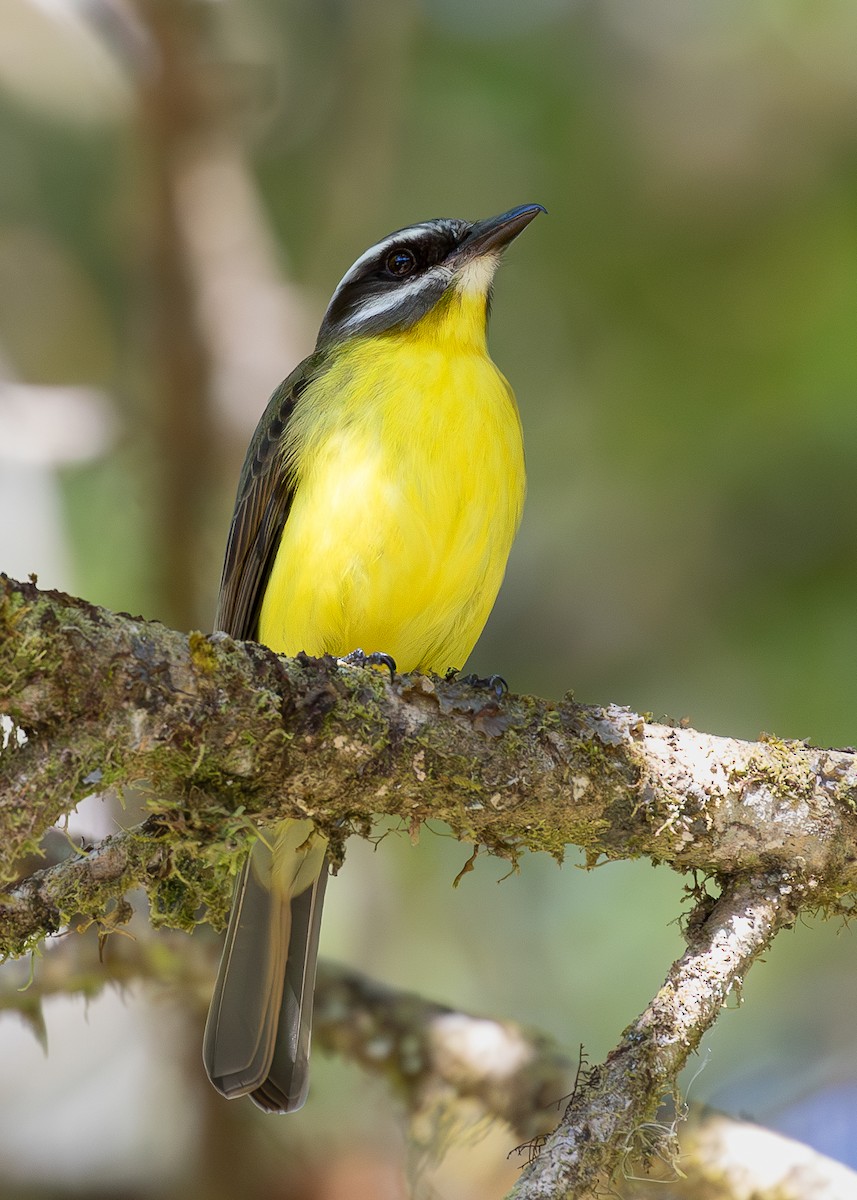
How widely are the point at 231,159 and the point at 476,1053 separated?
431cm

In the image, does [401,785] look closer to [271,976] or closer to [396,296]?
[271,976]

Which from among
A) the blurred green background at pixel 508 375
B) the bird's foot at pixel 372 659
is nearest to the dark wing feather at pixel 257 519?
the bird's foot at pixel 372 659

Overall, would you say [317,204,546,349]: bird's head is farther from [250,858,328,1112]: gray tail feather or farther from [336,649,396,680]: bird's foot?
[250,858,328,1112]: gray tail feather

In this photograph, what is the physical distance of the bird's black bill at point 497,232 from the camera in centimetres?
481

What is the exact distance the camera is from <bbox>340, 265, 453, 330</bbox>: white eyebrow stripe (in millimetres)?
4785

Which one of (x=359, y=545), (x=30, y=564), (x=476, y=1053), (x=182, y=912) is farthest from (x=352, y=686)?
(x=30, y=564)

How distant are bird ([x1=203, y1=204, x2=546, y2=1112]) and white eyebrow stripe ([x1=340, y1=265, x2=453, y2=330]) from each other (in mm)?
18

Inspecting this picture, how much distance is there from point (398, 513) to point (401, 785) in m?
1.09

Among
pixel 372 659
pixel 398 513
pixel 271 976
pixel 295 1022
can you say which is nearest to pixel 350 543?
pixel 398 513

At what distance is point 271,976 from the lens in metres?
4.20

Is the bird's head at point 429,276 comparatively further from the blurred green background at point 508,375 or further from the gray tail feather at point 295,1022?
the gray tail feather at point 295,1022

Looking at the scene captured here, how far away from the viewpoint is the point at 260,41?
23.9 feet

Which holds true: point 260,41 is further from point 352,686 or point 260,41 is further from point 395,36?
point 352,686

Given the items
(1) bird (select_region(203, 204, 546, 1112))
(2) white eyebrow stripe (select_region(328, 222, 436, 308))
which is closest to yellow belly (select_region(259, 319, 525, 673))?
(1) bird (select_region(203, 204, 546, 1112))
